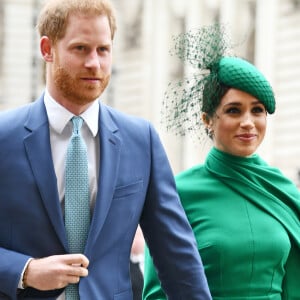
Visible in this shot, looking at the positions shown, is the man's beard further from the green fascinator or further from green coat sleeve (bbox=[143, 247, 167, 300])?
the green fascinator

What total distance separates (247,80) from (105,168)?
41.6 inches

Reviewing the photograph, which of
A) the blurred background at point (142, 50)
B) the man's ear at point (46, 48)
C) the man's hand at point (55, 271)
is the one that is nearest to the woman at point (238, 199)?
the man's hand at point (55, 271)

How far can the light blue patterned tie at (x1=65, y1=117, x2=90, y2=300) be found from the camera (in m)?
4.02

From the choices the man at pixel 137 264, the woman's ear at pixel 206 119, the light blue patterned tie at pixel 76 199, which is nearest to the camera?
the light blue patterned tie at pixel 76 199

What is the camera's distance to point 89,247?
402cm

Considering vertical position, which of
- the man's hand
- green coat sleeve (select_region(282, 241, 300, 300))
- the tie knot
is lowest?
green coat sleeve (select_region(282, 241, 300, 300))

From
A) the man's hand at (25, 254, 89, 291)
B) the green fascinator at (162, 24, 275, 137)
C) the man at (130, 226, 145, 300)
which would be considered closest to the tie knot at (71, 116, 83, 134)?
the man's hand at (25, 254, 89, 291)

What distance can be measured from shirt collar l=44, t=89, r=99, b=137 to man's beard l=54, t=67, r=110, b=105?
7cm

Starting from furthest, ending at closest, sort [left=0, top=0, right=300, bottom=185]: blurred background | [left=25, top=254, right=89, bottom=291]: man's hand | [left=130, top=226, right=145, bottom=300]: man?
[left=0, top=0, right=300, bottom=185]: blurred background → [left=130, top=226, right=145, bottom=300]: man → [left=25, top=254, right=89, bottom=291]: man's hand

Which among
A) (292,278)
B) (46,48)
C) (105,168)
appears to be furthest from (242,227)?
(46,48)

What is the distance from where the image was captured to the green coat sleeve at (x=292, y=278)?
16.2ft

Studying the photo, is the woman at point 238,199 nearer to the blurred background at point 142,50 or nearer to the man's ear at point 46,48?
the man's ear at point 46,48

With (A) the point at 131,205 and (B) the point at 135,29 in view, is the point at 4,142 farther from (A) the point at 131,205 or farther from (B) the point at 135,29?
(B) the point at 135,29

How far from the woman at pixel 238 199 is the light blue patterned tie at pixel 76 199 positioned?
2.52 ft
